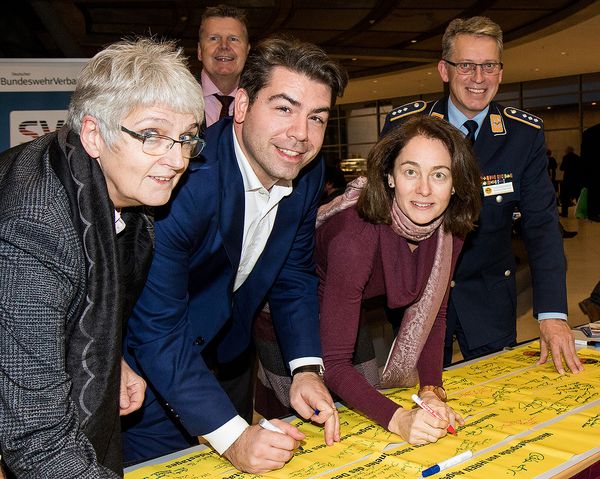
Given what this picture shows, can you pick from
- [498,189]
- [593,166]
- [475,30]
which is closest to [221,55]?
[475,30]

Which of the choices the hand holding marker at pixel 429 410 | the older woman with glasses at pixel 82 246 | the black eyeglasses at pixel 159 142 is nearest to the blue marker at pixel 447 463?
the hand holding marker at pixel 429 410

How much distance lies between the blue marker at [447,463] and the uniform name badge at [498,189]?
103 cm

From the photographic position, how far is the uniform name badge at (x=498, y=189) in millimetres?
2207

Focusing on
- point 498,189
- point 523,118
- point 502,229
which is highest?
point 523,118

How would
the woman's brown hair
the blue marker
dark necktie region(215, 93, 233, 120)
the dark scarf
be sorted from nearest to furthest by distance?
the dark scarf, the blue marker, the woman's brown hair, dark necktie region(215, 93, 233, 120)

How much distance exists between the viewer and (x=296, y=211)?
177cm

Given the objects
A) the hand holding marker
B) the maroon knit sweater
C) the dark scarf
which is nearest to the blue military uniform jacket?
the maroon knit sweater

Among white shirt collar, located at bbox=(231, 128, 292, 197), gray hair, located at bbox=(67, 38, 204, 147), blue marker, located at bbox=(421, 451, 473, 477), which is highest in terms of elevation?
gray hair, located at bbox=(67, 38, 204, 147)

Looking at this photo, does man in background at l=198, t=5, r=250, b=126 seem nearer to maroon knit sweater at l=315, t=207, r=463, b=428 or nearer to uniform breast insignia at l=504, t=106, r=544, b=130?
uniform breast insignia at l=504, t=106, r=544, b=130

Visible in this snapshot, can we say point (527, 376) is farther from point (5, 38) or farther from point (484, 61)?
point (5, 38)

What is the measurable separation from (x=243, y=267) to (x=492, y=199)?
91 centimetres

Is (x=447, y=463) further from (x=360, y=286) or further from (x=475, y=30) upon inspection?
(x=475, y=30)

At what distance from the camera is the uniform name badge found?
2207mm

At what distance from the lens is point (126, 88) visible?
3.87 ft
